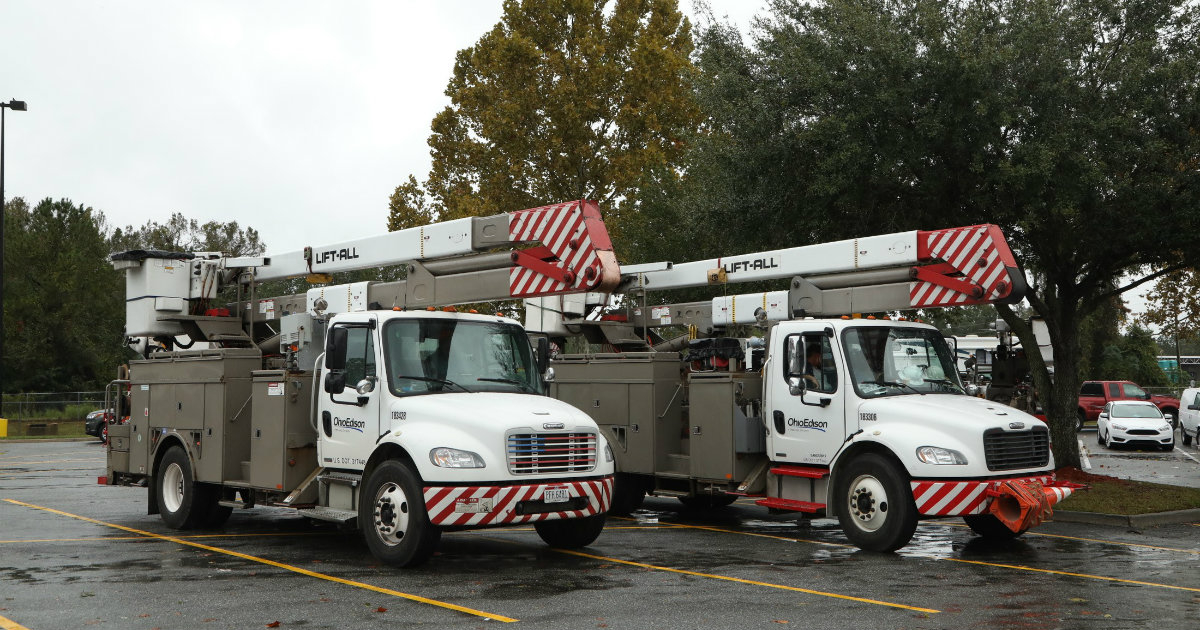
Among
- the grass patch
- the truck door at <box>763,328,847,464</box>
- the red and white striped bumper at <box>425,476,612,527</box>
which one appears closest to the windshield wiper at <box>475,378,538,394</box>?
the red and white striped bumper at <box>425,476,612,527</box>

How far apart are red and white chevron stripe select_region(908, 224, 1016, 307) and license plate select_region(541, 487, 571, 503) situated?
482 centimetres

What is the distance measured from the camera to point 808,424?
13148 millimetres

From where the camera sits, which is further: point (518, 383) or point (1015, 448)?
point (1015, 448)

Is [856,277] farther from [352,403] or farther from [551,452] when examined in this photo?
[352,403]

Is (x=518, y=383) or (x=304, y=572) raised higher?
(x=518, y=383)

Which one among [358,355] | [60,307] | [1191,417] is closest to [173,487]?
[358,355]

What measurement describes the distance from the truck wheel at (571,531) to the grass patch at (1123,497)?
687 cm

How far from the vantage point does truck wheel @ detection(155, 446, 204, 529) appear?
547 inches

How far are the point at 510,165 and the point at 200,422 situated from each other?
2005 centimetres

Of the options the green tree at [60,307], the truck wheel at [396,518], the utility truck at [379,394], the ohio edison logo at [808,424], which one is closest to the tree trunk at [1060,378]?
the ohio edison logo at [808,424]

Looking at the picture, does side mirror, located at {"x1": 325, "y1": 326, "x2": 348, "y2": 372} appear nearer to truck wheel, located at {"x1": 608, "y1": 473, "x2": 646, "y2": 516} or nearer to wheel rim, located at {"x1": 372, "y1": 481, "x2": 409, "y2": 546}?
wheel rim, located at {"x1": 372, "y1": 481, "x2": 409, "y2": 546}

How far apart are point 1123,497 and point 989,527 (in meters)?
4.45

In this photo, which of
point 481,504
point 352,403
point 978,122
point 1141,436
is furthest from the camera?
point 1141,436

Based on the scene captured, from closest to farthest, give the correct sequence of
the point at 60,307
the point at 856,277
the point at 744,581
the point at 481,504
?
the point at 744,581 → the point at 481,504 → the point at 856,277 → the point at 60,307
